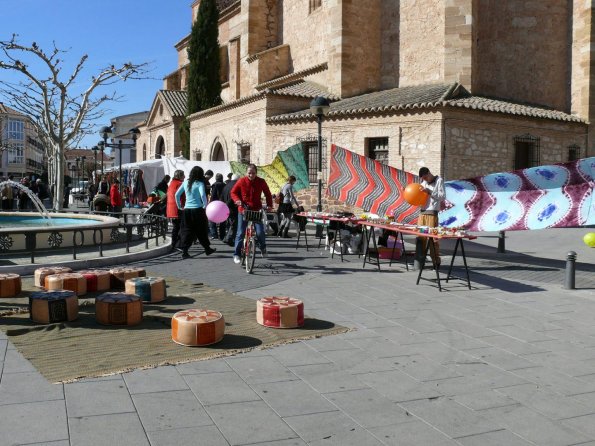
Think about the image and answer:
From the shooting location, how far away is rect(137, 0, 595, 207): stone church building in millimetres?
20859

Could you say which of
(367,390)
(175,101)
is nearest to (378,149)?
(367,390)

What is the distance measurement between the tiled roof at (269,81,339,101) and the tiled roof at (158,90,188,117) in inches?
487

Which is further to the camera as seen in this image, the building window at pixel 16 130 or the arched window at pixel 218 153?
the building window at pixel 16 130

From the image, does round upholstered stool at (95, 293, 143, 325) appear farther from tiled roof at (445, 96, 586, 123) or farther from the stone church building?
tiled roof at (445, 96, 586, 123)

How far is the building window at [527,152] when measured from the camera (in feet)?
72.4

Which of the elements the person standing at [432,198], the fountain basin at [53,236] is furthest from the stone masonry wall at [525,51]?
the fountain basin at [53,236]

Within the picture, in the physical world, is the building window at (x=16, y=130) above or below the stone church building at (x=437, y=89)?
above

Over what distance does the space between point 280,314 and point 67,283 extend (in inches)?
124

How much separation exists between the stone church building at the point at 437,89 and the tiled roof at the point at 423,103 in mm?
69

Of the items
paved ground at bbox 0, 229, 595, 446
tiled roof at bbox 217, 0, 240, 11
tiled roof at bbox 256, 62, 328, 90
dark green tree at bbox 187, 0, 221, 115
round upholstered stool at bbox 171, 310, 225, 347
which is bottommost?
paved ground at bbox 0, 229, 595, 446

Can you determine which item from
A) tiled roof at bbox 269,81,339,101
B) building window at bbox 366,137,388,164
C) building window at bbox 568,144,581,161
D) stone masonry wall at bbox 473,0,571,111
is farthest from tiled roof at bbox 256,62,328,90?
building window at bbox 568,144,581,161

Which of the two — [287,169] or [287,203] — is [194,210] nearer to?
[287,203]

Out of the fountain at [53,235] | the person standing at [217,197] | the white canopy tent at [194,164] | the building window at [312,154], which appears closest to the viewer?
the fountain at [53,235]

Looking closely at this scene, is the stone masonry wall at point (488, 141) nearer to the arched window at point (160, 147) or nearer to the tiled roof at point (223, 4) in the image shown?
the tiled roof at point (223, 4)
